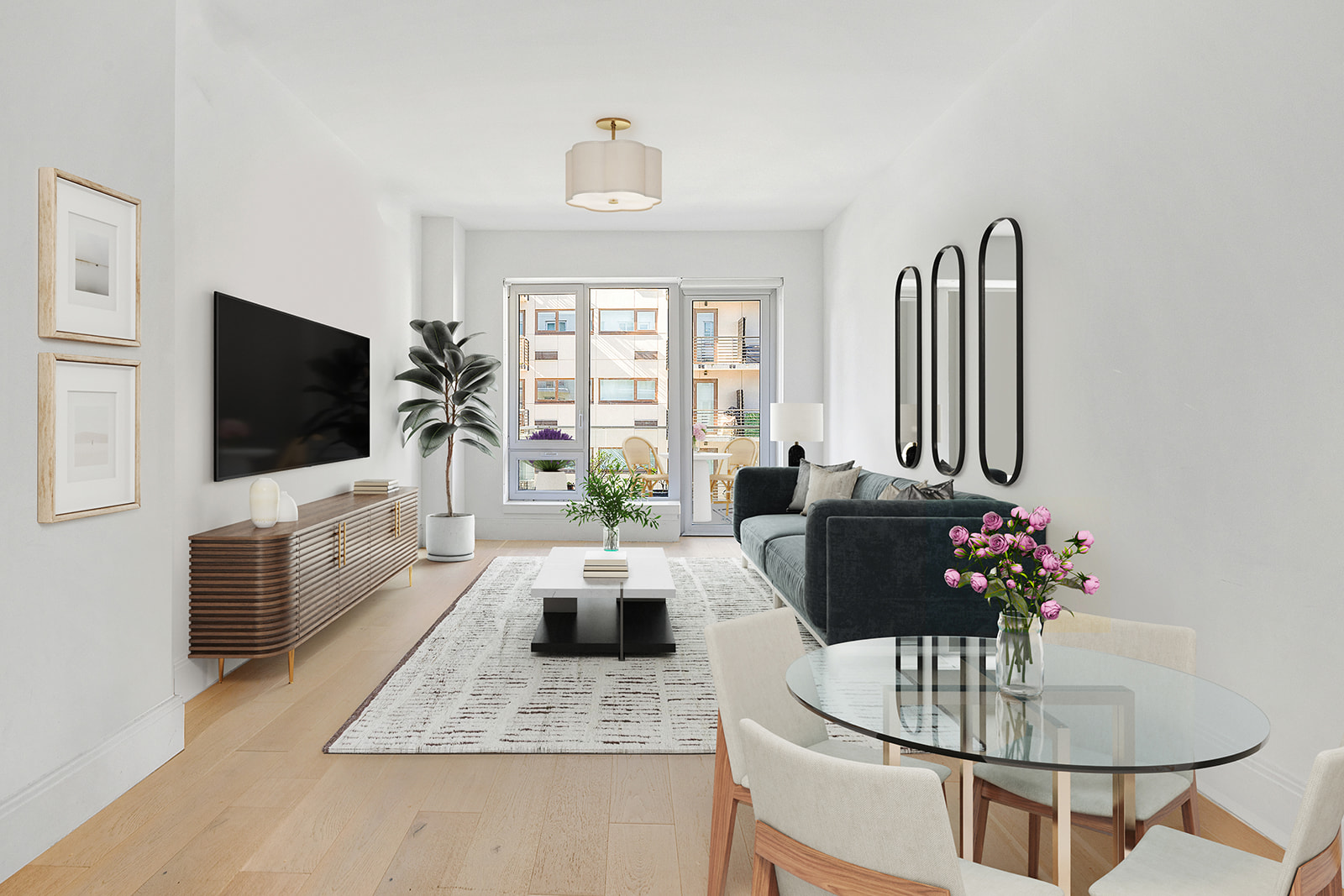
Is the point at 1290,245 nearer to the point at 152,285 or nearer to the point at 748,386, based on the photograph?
the point at 152,285

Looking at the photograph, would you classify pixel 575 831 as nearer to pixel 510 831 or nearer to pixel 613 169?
pixel 510 831

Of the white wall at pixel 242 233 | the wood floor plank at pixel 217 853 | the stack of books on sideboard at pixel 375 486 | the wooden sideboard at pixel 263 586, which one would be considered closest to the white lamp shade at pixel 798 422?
the stack of books on sideboard at pixel 375 486

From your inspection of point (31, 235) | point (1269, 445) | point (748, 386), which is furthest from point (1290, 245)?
point (748, 386)

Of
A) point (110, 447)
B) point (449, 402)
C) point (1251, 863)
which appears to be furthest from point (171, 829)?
point (449, 402)

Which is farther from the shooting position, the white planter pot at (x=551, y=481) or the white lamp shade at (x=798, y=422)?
the white planter pot at (x=551, y=481)

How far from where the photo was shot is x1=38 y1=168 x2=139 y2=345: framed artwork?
2219 millimetres

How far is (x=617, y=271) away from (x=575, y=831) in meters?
6.11

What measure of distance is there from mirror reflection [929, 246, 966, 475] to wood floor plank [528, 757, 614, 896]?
2.66 metres

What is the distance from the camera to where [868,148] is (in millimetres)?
5379

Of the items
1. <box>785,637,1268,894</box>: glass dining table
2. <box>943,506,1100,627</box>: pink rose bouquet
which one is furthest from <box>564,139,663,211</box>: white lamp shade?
<box>943,506,1100,627</box>: pink rose bouquet

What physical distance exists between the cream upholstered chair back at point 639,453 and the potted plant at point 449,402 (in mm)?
1578

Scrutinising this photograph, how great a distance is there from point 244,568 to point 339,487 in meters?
1.93

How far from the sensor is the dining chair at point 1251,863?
116 cm

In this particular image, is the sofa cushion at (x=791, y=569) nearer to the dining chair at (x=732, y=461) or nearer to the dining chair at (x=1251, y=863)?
the dining chair at (x=1251, y=863)
